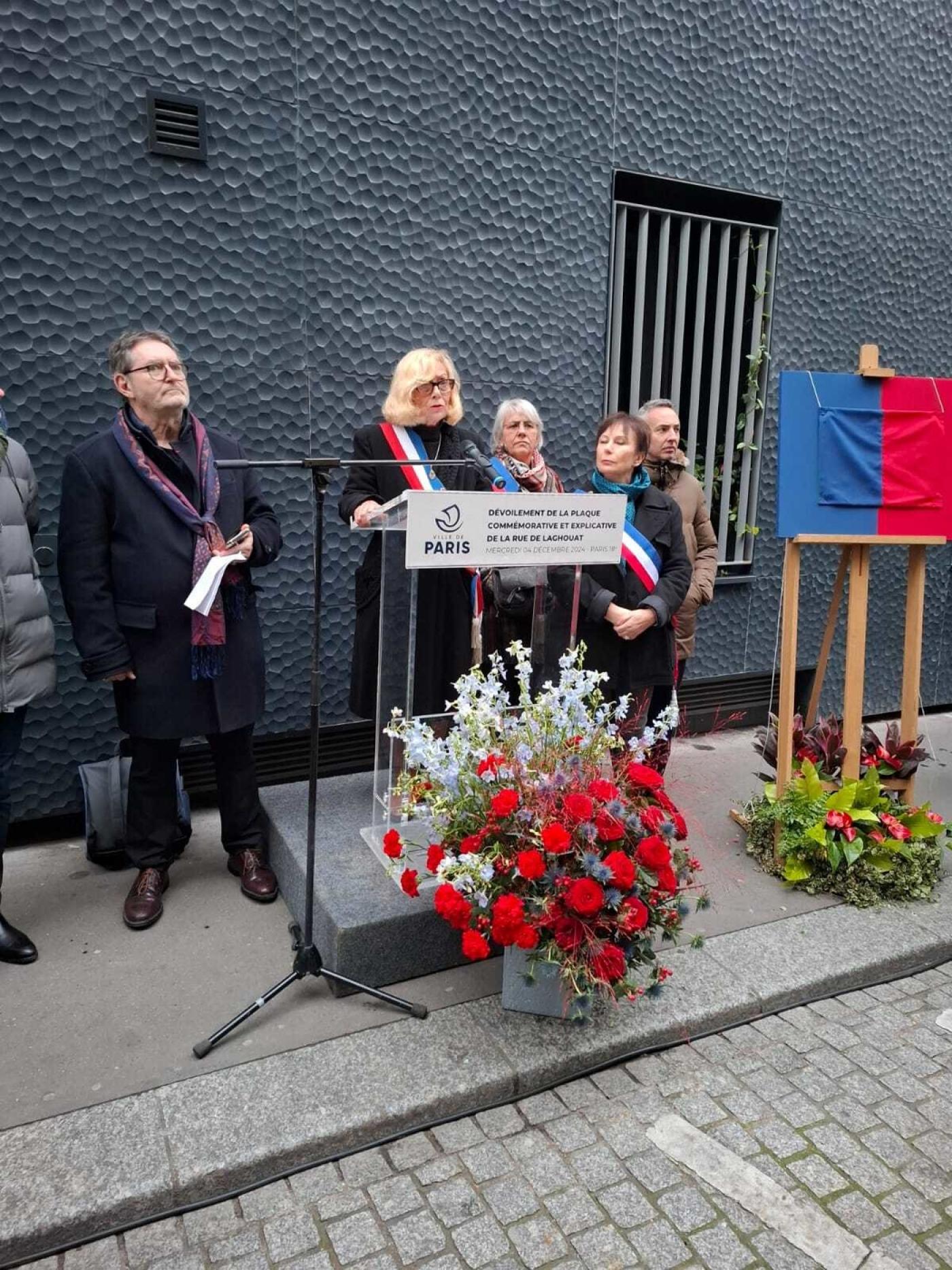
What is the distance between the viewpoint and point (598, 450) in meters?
3.54

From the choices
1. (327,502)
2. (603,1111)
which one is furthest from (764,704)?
(603,1111)

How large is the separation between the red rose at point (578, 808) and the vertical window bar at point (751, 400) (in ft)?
11.7

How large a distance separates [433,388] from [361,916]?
1860 mm

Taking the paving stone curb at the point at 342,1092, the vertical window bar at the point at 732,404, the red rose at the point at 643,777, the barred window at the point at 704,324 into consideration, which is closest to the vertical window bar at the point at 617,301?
the barred window at the point at 704,324

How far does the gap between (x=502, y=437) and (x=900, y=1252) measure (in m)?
2.99

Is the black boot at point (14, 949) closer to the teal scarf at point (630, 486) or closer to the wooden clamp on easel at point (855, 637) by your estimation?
the teal scarf at point (630, 486)

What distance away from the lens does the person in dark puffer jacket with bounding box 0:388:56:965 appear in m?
2.76

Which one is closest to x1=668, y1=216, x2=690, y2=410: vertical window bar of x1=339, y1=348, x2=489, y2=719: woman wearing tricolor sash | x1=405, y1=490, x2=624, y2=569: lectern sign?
x1=339, y1=348, x2=489, y2=719: woman wearing tricolor sash

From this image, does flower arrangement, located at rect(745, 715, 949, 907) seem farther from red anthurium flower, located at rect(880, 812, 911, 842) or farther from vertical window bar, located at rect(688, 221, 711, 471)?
vertical window bar, located at rect(688, 221, 711, 471)

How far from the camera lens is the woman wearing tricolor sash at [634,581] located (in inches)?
136

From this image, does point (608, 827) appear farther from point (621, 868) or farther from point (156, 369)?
point (156, 369)

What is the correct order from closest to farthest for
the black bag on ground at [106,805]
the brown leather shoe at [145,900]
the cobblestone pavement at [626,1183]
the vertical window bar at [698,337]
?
the cobblestone pavement at [626,1183]
the brown leather shoe at [145,900]
the black bag on ground at [106,805]
the vertical window bar at [698,337]

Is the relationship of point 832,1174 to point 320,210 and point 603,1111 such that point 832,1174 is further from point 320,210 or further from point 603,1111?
point 320,210

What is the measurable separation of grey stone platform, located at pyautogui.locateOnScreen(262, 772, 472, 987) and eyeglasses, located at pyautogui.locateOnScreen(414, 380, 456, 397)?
1684 millimetres
